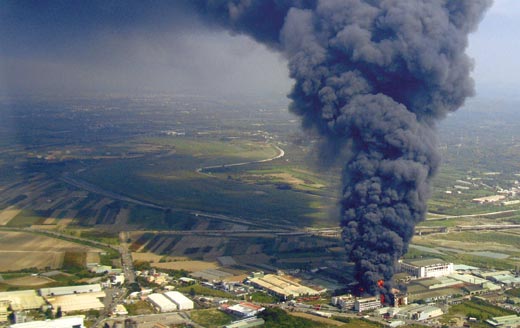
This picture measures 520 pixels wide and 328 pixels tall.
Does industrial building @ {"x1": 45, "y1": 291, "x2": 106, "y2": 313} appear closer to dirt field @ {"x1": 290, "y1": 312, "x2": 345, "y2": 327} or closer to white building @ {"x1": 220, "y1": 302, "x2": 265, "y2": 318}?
white building @ {"x1": 220, "y1": 302, "x2": 265, "y2": 318}

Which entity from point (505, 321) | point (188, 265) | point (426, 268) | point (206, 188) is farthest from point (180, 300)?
point (206, 188)

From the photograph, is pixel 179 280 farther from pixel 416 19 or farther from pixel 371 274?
pixel 416 19

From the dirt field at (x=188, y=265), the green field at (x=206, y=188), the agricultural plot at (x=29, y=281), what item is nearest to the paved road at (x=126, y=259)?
the dirt field at (x=188, y=265)

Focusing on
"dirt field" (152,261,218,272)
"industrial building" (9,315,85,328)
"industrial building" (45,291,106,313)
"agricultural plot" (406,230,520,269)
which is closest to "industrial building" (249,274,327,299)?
"dirt field" (152,261,218,272)

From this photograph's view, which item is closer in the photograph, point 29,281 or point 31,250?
point 29,281

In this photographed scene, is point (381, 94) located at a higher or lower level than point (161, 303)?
higher

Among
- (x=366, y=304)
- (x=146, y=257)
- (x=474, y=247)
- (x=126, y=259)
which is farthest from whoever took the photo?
(x=474, y=247)

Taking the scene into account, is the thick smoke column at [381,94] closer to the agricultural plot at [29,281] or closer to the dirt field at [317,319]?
the dirt field at [317,319]

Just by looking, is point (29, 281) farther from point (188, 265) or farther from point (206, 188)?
point (206, 188)
